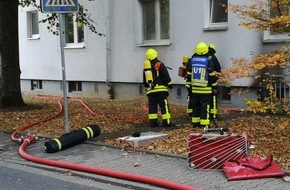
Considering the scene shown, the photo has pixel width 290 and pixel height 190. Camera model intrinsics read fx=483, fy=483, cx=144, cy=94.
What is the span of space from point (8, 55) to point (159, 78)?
5.61 m

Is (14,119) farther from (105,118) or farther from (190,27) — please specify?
(190,27)

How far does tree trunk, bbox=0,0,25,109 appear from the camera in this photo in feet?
45.8

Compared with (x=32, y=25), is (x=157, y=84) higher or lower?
lower

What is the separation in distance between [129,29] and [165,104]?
5921mm

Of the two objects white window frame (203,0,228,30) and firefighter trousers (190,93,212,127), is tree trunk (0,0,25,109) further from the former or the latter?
firefighter trousers (190,93,212,127)

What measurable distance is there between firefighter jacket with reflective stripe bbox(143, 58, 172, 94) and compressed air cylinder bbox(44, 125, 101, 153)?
185 cm

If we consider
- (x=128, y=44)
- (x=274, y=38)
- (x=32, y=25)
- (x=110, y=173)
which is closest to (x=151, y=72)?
(x=274, y=38)

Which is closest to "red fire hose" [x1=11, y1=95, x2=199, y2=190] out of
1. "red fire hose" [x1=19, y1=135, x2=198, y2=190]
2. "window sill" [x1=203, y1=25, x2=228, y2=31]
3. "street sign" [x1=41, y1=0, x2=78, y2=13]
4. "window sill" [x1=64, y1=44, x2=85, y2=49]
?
"red fire hose" [x1=19, y1=135, x2=198, y2=190]

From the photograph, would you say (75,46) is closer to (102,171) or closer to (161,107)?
(161,107)

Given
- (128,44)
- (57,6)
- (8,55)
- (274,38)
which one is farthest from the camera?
(128,44)

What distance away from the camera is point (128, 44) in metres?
16.0

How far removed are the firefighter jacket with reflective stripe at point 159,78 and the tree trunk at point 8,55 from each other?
5.22 metres

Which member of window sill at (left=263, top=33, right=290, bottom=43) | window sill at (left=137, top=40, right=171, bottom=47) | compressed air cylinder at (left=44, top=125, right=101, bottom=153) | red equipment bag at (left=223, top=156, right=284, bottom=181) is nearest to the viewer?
red equipment bag at (left=223, top=156, right=284, bottom=181)

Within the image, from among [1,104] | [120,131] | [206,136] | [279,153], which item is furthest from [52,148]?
[1,104]
